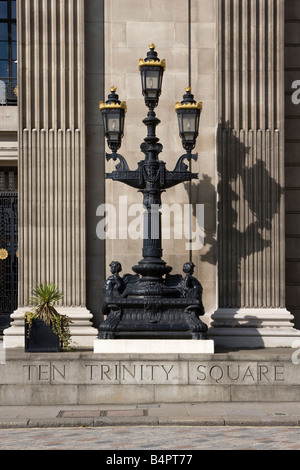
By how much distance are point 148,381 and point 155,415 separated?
143cm

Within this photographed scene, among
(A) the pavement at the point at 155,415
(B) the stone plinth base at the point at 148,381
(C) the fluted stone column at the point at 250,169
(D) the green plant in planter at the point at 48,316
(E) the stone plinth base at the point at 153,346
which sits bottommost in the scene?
(A) the pavement at the point at 155,415

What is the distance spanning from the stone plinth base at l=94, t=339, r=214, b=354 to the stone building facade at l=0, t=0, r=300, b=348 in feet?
8.05

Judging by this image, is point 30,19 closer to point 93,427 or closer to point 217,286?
point 217,286

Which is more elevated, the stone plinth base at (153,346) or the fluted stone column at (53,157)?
the fluted stone column at (53,157)

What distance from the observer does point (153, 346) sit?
16.2m

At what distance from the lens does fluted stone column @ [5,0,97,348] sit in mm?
18797

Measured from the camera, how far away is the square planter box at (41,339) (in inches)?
651

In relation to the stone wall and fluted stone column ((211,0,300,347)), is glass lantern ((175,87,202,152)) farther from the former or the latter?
the stone wall

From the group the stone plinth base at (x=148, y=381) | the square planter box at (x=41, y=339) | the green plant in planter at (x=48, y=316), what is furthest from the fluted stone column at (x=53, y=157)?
the stone plinth base at (x=148, y=381)

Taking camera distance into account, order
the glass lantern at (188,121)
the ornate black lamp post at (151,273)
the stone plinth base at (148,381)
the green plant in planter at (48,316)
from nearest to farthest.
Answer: the stone plinth base at (148,381)
the ornate black lamp post at (151,273)
the green plant in planter at (48,316)
the glass lantern at (188,121)

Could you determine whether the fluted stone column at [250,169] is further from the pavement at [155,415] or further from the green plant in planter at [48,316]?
the pavement at [155,415]

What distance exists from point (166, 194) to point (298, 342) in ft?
14.6

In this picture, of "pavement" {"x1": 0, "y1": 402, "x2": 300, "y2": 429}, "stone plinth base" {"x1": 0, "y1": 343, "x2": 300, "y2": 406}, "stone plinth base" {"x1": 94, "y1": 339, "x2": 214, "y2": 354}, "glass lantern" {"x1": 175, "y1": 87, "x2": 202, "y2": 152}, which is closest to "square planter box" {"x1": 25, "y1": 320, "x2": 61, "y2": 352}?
"stone plinth base" {"x1": 94, "y1": 339, "x2": 214, "y2": 354}

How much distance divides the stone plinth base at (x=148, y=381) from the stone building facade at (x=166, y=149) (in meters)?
3.17
